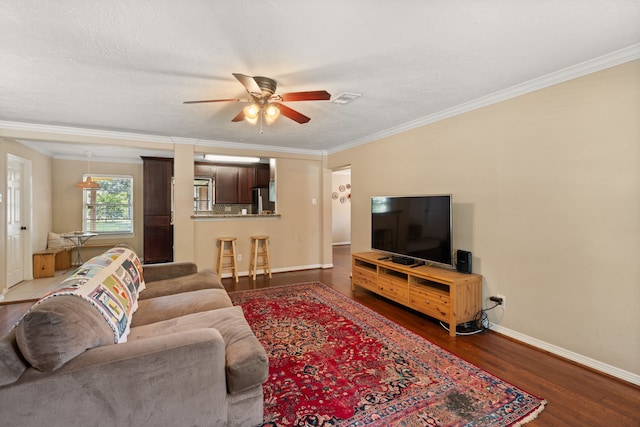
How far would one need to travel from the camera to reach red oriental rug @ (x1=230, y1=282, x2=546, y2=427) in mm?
1745

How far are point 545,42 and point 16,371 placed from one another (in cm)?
336

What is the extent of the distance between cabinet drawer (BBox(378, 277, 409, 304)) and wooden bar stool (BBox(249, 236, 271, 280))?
2171 millimetres

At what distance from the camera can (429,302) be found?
10.0ft

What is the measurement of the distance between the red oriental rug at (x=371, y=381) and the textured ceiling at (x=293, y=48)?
2.32 m

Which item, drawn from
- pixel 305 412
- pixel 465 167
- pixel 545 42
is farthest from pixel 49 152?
pixel 545 42

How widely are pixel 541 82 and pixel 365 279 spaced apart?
2819 millimetres

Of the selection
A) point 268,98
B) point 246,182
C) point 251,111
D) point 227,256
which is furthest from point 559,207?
point 246,182

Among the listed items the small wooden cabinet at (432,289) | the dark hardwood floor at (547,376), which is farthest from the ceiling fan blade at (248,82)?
the dark hardwood floor at (547,376)

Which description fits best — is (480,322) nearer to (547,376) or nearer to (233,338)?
(547,376)

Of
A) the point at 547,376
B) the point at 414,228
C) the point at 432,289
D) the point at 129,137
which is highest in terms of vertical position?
the point at 129,137

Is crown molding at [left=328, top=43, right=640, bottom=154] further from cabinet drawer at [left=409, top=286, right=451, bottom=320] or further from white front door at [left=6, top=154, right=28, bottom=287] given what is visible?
white front door at [left=6, top=154, right=28, bottom=287]

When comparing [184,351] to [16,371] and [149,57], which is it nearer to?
[16,371]

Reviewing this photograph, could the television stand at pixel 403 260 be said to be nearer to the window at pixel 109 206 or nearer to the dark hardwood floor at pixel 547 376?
the dark hardwood floor at pixel 547 376

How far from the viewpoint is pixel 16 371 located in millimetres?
1197
